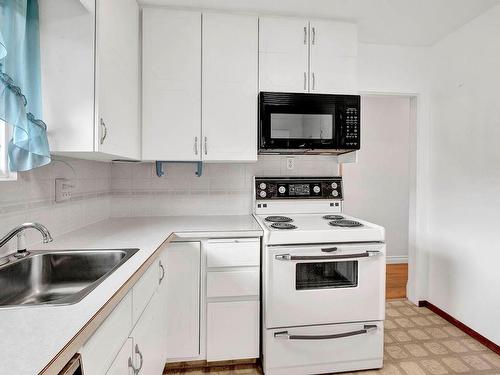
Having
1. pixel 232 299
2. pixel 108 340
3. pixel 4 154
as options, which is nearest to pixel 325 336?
pixel 232 299

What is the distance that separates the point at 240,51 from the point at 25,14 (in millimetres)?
1205

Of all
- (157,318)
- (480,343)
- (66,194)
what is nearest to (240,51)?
(66,194)

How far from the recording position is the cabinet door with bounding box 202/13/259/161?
1908 mm

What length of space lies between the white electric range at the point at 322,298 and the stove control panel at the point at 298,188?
0.51 metres

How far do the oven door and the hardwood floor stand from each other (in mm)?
1364

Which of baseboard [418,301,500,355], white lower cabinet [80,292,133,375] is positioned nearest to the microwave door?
white lower cabinet [80,292,133,375]

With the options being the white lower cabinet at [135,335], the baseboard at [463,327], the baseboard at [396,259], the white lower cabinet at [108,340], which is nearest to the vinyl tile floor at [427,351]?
the baseboard at [463,327]

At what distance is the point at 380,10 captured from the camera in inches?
77.6

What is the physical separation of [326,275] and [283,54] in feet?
4.98

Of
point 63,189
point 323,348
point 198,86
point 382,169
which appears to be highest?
point 198,86

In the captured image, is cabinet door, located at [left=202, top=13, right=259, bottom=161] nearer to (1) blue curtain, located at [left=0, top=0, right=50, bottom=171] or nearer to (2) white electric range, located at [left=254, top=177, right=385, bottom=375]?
(2) white electric range, located at [left=254, top=177, right=385, bottom=375]

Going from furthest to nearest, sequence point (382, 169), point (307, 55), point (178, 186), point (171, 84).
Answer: point (382, 169) → point (178, 186) → point (307, 55) → point (171, 84)

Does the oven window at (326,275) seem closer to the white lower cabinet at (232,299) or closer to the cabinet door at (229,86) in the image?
the white lower cabinet at (232,299)

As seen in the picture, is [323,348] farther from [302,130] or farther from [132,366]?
[302,130]
